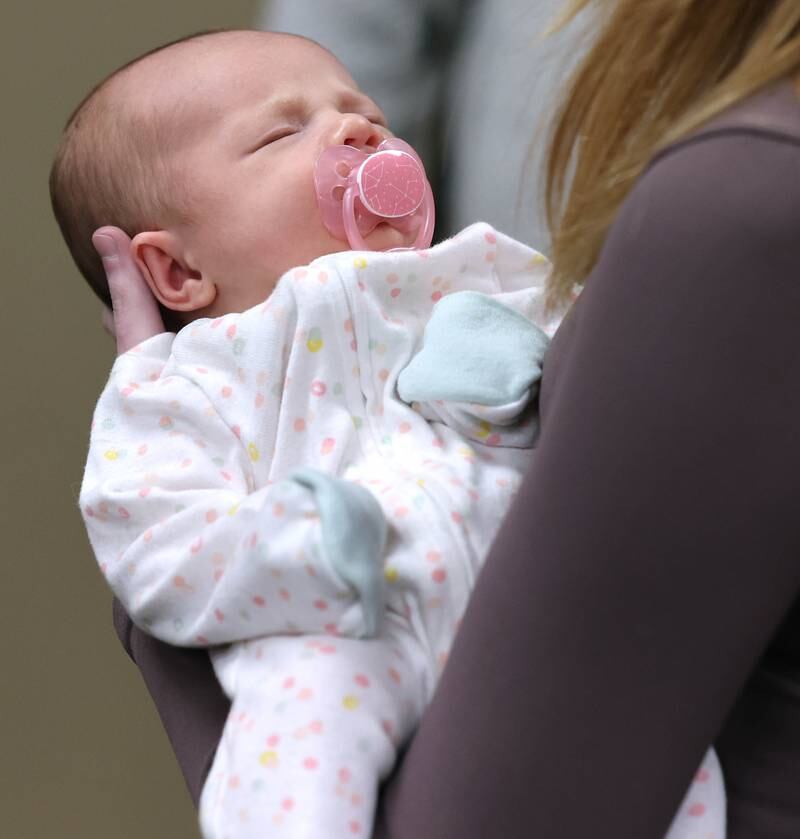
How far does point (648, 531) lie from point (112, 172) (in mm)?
752

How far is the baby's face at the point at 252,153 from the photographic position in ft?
3.53

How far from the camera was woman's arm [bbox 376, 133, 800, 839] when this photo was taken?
1.80 feet

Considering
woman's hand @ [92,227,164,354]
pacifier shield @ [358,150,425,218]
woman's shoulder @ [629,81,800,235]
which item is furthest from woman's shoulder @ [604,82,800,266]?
woman's hand @ [92,227,164,354]

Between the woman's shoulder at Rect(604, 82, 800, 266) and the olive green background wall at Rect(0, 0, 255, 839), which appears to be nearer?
the woman's shoulder at Rect(604, 82, 800, 266)

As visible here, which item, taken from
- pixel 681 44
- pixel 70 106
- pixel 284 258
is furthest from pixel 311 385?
pixel 70 106

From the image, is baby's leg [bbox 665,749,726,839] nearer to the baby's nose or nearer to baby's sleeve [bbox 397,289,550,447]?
baby's sleeve [bbox 397,289,550,447]

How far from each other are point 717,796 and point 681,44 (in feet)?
1.40

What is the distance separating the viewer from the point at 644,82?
2.24 feet

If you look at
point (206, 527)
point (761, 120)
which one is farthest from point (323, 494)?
point (761, 120)

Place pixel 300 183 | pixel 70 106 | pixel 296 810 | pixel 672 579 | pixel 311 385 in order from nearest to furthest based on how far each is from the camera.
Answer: pixel 672 579 → pixel 296 810 → pixel 311 385 → pixel 300 183 → pixel 70 106

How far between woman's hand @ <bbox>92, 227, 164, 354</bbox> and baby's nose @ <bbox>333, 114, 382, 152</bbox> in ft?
0.74

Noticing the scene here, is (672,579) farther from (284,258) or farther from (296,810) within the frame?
(284,258)

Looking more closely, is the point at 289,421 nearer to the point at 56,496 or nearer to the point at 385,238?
the point at 385,238

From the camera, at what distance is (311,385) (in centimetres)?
95
